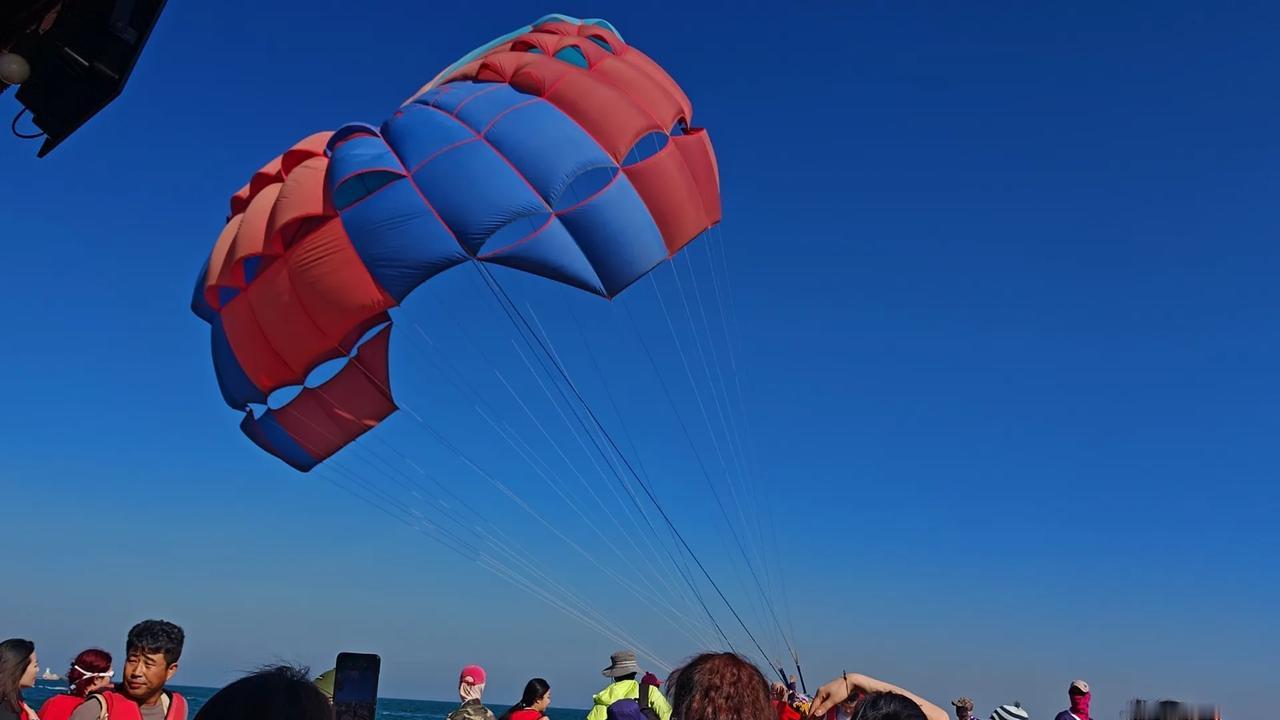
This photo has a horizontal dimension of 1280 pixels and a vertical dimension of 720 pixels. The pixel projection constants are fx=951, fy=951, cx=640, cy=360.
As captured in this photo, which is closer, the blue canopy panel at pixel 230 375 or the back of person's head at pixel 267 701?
the back of person's head at pixel 267 701

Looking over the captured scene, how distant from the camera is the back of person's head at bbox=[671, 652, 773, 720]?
8.30 feet

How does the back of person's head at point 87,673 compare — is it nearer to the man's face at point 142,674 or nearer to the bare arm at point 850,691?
the man's face at point 142,674

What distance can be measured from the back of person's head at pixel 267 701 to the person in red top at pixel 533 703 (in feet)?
11.7

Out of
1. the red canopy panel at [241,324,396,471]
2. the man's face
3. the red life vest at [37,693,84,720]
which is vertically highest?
the red canopy panel at [241,324,396,471]

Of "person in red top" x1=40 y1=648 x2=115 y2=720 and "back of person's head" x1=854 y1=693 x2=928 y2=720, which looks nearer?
"back of person's head" x1=854 y1=693 x2=928 y2=720

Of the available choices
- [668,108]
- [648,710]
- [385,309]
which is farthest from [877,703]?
[668,108]

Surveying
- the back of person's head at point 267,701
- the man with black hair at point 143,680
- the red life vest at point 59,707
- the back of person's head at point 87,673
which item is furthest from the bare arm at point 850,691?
Answer: the back of person's head at point 87,673

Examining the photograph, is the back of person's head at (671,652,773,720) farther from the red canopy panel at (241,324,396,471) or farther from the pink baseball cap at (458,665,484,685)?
the red canopy panel at (241,324,396,471)

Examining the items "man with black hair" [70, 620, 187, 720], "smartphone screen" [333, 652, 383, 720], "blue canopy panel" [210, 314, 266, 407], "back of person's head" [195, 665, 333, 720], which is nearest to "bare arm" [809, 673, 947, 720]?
"back of person's head" [195, 665, 333, 720]

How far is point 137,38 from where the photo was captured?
15.8ft

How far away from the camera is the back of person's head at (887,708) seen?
240cm

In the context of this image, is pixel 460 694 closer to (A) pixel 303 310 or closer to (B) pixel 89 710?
(B) pixel 89 710

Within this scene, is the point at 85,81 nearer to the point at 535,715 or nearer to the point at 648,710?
the point at 535,715

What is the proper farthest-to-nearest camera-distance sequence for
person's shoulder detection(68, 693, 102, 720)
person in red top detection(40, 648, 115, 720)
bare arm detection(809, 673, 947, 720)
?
person in red top detection(40, 648, 115, 720)
person's shoulder detection(68, 693, 102, 720)
bare arm detection(809, 673, 947, 720)
